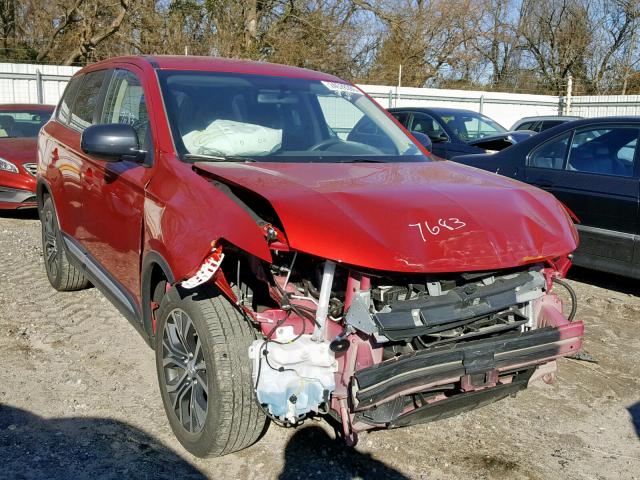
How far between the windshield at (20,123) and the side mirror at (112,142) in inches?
291

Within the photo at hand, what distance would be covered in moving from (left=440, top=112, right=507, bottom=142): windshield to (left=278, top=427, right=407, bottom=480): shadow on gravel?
776 centimetres

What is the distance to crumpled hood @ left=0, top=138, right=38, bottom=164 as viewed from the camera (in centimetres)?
892

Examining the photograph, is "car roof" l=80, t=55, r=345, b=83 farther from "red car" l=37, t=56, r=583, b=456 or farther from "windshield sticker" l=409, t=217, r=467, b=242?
"windshield sticker" l=409, t=217, r=467, b=242

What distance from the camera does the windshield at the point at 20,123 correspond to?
999 cm

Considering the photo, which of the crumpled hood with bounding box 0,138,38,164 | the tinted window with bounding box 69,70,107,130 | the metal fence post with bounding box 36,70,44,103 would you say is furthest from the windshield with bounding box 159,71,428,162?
the metal fence post with bounding box 36,70,44,103

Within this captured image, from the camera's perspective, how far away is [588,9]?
35.8 meters

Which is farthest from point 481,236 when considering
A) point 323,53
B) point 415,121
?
point 323,53

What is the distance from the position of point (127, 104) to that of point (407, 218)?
2250 mm

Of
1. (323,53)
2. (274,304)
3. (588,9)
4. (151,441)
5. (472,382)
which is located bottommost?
(151,441)

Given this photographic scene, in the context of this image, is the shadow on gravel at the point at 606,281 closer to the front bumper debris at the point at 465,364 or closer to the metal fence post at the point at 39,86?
the front bumper debris at the point at 465,364

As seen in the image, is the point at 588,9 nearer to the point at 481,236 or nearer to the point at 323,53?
the point at 323,53

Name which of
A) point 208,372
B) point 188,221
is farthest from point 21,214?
point 208,372

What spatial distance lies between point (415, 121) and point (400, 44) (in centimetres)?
1956

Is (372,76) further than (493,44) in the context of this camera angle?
No
